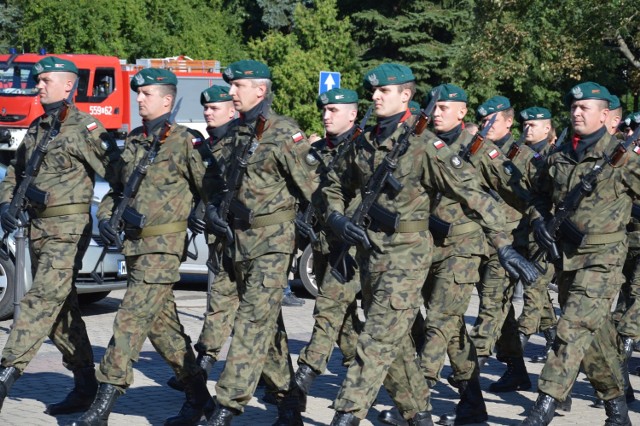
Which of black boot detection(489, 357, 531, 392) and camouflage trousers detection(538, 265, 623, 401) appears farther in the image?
black boot detection(489, 357, 531, 392)

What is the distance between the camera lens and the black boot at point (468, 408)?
7.72 meters

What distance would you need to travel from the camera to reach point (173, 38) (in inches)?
1815

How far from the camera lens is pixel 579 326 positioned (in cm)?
694

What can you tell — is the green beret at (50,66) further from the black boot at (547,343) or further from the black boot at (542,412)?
the black boot at (547,343)

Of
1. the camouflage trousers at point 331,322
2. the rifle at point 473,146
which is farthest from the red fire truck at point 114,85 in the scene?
the rifle at point 473,146

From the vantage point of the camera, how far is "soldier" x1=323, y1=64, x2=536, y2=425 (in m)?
6.40

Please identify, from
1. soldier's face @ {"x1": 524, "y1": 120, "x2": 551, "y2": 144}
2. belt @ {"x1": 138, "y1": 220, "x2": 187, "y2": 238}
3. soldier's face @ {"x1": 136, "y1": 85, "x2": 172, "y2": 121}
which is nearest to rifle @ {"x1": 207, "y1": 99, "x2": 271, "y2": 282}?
belt @ {"x1": 138, "y1": 220, "x2": 187, "y2": 238}

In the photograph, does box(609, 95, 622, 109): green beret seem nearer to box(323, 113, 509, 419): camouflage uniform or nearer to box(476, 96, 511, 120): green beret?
box(476, 96, 511, 120): green beret

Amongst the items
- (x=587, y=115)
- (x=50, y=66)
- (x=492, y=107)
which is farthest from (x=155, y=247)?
(x=492, y=107)

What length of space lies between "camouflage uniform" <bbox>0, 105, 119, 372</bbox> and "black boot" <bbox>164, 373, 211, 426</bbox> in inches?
31.4

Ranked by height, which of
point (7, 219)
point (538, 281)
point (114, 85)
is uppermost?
point (7, 219)

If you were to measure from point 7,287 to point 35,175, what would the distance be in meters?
3.91

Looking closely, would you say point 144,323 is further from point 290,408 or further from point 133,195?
point 290,408

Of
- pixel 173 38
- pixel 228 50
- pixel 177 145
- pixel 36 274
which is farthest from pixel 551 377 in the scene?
pixel 228 50
